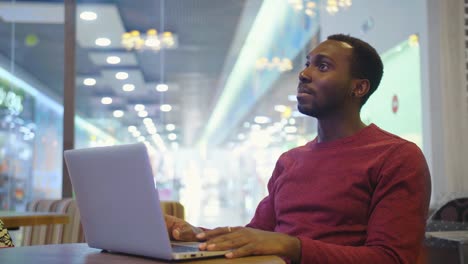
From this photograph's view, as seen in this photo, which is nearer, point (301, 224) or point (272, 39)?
point (301, 224)

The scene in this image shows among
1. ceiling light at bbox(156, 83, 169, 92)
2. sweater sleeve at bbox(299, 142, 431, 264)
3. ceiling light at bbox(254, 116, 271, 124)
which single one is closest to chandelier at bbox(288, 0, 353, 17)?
ceiling light at bbox(254, 116, 271, 124)

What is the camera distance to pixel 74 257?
1.34 meters

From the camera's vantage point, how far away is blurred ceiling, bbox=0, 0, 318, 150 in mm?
5965

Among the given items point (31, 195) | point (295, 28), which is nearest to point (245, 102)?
point (295, 28)

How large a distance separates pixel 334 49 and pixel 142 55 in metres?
4.69

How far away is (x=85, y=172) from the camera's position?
55.4 inches

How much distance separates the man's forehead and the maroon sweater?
0.22 meters

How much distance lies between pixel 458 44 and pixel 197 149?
9.40 feet

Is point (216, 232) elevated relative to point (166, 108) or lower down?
lower down

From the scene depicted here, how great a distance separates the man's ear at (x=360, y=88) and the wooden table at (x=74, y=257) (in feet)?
2.05

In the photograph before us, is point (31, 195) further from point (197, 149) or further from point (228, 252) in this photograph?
point (228, 252)

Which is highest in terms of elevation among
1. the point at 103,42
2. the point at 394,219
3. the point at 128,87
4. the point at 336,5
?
the point at 336,5

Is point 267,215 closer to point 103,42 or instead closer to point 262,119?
point 103,42

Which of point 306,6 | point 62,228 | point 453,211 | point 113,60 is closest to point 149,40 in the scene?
point 113,60
